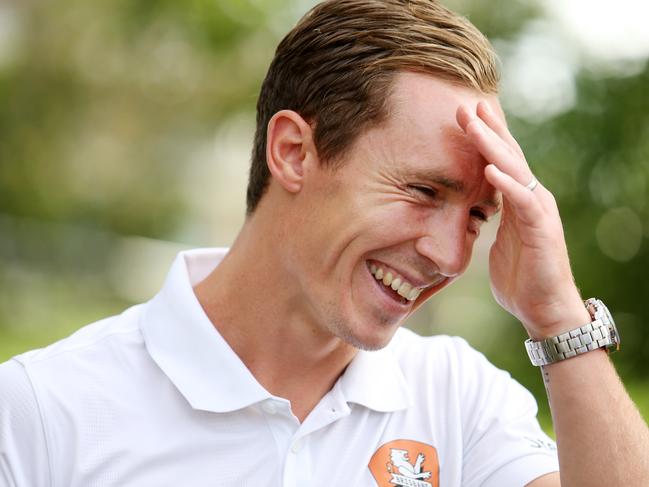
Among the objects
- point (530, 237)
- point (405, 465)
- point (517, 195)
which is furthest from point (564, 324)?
point (405, 465)

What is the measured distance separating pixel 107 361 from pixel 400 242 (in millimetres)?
760

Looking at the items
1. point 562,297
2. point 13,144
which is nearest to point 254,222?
point 562,297

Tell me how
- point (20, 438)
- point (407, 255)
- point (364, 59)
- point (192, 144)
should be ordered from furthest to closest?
point (192, 144) → point (364, 59) → point (407, 255) → point (20, 438)

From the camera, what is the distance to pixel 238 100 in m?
13.0

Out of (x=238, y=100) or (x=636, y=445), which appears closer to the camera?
(x=636, y=445)

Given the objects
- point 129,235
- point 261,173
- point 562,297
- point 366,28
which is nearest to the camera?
point 562,297

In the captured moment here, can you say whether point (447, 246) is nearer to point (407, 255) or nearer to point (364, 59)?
point (407, 255)

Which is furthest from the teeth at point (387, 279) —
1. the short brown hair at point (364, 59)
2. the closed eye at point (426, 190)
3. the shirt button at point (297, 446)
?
the shirt button at point (297, 446)

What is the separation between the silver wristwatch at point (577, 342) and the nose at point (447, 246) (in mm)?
266

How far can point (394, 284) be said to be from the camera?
7.72 ft

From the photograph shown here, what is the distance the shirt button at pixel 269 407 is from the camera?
7.71ft

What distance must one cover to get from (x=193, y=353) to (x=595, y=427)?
0.97 meters

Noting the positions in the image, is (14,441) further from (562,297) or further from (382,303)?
(562,297)

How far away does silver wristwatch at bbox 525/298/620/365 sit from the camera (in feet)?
7.38
